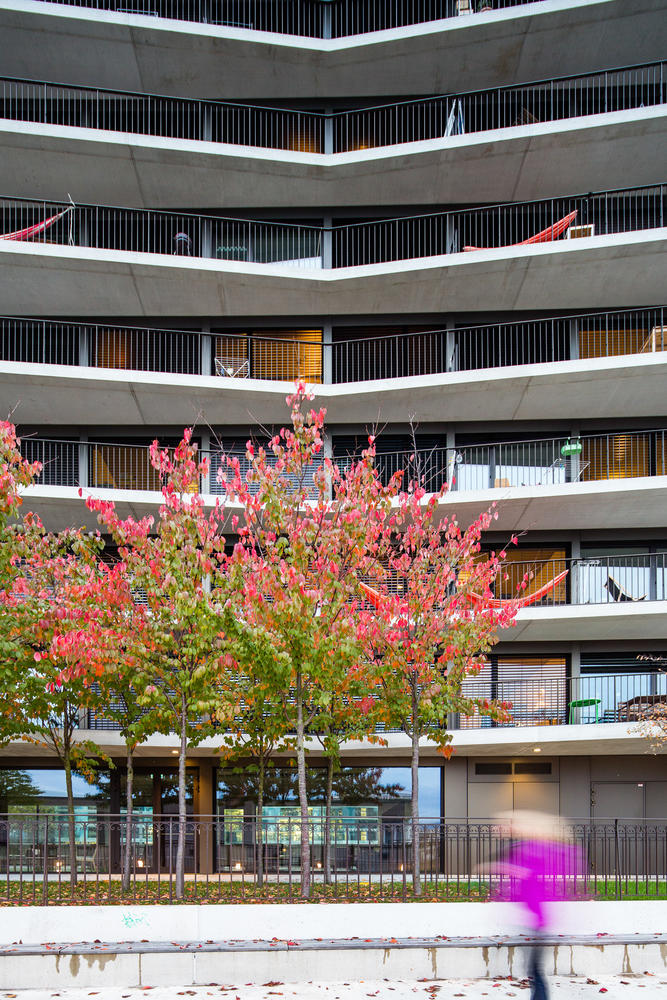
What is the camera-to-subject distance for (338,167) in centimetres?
2283

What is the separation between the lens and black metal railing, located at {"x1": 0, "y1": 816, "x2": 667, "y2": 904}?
1222 centimetres

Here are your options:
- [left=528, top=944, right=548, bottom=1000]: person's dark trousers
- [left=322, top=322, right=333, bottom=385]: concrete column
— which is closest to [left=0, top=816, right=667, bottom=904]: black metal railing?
[left=528, top=944, right=548, bottom=1000]: person's dark trousers

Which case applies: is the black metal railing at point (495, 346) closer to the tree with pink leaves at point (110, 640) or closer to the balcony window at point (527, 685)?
the balcony window at point (527, 685)

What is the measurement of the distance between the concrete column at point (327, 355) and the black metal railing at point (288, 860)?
12.8 m

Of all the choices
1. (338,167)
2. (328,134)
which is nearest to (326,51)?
(328,134)

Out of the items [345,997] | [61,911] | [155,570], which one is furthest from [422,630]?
[61,911]

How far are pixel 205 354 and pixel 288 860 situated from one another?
15.4 meters

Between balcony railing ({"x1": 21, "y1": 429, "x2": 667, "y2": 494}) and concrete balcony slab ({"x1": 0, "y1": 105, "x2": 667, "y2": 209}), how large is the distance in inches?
A: 294

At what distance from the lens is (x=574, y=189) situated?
78.7 feet

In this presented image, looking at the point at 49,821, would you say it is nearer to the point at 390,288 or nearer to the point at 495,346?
the point at 390,288

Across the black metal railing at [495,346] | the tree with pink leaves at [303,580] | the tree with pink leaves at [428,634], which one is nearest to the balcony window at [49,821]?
the tree with pink leaves at [303,580]

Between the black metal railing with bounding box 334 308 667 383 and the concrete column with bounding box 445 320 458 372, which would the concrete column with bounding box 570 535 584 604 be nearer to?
the black metal railing with bounding box 334 308 667 383

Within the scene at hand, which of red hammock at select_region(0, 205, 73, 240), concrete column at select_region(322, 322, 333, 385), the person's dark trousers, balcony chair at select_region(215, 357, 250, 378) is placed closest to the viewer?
the person's dark trousers

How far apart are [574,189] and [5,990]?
76.9 feet
